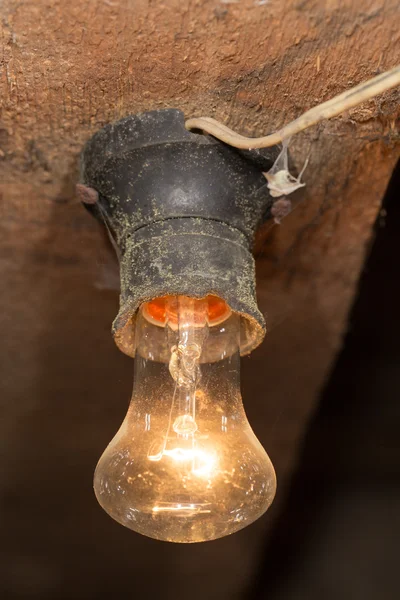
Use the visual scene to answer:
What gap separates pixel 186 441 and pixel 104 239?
290mm

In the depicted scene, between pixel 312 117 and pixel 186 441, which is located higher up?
pixel 312 117

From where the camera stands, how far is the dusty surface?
65 centimetres

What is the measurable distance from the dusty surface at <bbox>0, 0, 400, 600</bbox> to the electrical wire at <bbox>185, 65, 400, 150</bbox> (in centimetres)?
2

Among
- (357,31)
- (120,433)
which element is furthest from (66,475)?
(357,31)

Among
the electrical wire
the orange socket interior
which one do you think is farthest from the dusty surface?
the orange socket interior

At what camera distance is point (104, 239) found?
35.0 inches

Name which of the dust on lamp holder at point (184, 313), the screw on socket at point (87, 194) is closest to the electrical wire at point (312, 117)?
the dust on lamp holder at point (184, 313)

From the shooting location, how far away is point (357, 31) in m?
0.65

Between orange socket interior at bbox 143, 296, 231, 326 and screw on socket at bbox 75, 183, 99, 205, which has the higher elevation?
screw on socket at bbox 75, 183, 99, 205

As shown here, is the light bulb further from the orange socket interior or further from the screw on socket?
the screw on socket

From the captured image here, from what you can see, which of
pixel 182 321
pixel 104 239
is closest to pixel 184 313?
pixel 182 321

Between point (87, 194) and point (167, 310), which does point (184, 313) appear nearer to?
point (167, 310)

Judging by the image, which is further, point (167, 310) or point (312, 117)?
point (167, 310)

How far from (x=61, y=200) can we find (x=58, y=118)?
0.38 ft
